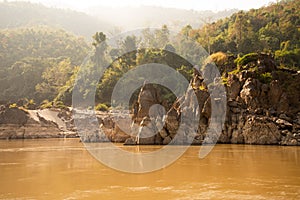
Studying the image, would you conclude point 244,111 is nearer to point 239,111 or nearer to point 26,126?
point 239,111

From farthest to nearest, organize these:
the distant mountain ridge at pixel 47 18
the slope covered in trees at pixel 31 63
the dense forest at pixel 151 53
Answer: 1. the distant mountain ridge at pixel 47 18
2. the slope covered in trees at pixel 31 63
3. the dense forest at pixel 151 53

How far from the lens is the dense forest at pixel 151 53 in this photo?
47.8m

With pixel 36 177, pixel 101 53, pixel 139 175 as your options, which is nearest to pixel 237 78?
pixel 139 175

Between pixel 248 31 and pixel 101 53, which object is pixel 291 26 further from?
pixel 101 53

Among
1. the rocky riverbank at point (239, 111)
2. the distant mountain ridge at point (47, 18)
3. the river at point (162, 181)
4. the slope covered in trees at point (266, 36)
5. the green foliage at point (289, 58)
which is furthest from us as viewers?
the distant mountain ridge at point (47, 18)

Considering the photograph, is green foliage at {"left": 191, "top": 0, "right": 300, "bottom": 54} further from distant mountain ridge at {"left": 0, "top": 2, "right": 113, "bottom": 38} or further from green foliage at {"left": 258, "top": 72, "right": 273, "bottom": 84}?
distant mountain ridge at {"left": 0, "top": 2, "right": 113, "bottom": 38}

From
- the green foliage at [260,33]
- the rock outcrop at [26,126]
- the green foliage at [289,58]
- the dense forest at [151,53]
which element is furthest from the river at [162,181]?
the green foliage at [260,33]

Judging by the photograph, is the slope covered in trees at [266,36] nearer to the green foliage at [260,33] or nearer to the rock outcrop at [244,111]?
the green foliage at [260,33]

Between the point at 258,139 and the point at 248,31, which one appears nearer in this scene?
the point at 258,139

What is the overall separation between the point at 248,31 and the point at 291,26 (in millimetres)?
6081

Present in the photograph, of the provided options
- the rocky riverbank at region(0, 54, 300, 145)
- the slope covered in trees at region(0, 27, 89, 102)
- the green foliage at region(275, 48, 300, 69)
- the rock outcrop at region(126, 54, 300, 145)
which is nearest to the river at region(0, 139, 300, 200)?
the rocky riverbank at region(0, 54, 300, 145)

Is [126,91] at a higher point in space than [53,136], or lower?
higher

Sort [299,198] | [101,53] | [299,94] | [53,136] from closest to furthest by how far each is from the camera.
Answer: [299,198] < [299,94] < [53,136] < [101,53]

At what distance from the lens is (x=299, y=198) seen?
808 centimetres
